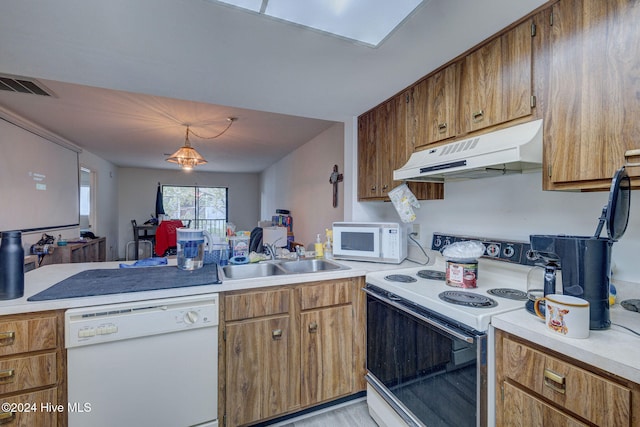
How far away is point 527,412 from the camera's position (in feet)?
3.20

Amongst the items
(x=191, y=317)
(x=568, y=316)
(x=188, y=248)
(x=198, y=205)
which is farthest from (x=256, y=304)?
(x=198, y=205)

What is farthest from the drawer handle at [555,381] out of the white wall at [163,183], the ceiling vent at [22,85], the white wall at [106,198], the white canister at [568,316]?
the white wall at [163,183]

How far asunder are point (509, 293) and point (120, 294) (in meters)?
1.89

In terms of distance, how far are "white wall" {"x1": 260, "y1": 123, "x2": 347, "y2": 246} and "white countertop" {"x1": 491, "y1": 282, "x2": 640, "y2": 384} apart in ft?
8.07

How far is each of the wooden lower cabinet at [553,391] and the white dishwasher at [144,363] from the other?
4.38 feet

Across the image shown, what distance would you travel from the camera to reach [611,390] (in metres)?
0.78

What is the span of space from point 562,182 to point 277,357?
164cm

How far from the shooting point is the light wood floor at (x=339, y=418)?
1716 mm

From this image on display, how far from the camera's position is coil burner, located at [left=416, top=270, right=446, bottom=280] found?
5.57 ft

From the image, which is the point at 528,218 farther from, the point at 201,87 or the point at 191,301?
the point at 201,87

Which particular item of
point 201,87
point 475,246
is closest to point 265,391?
point 475,246

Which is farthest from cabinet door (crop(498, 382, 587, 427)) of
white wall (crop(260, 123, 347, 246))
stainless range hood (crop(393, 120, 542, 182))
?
white wall (crop(260, 123, 347, 246))

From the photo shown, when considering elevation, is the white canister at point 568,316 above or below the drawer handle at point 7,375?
above

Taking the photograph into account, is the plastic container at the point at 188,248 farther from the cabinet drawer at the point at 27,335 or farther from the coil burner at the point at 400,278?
the coil burner at the point at 400,278
